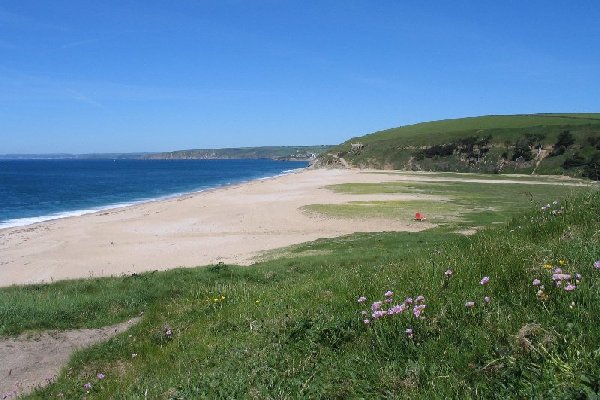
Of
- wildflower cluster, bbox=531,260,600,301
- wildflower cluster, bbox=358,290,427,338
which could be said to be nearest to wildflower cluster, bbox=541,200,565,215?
wildflower cluster, bbox=531,260,600,301

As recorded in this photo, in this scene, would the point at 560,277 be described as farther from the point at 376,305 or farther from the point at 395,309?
the point at 376,305

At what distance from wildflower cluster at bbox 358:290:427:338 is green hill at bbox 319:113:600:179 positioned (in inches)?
3214

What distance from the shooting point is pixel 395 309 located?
4.95m

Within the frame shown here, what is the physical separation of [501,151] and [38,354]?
11614 centimetres

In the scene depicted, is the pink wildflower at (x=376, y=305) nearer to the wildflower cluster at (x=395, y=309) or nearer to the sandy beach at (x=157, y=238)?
the wildflower cluster at (x=395, y=309)

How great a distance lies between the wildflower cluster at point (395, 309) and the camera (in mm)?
4846

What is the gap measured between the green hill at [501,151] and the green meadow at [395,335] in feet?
264

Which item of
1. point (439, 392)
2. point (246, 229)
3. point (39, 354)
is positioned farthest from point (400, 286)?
point (246, 229)

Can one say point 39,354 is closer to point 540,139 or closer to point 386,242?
point 386,242

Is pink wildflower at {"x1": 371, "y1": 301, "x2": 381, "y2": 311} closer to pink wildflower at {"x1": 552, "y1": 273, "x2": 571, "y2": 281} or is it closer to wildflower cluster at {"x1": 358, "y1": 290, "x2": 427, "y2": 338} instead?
wildflower cluster at {"x1": 358, "y1": 290, "x2": 427, "y2": 338}

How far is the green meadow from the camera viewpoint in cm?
378

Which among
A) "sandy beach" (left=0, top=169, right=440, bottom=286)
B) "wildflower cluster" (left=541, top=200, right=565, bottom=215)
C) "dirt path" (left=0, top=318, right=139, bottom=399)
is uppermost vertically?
"wildflower cluster" (left=541, top=200, right=565, bottom=215)

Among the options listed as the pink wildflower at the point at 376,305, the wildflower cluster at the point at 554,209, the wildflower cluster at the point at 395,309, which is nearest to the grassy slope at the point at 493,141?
the wildflower cluster at the point at 554,209

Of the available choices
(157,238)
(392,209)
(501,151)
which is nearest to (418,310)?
(157,238)
